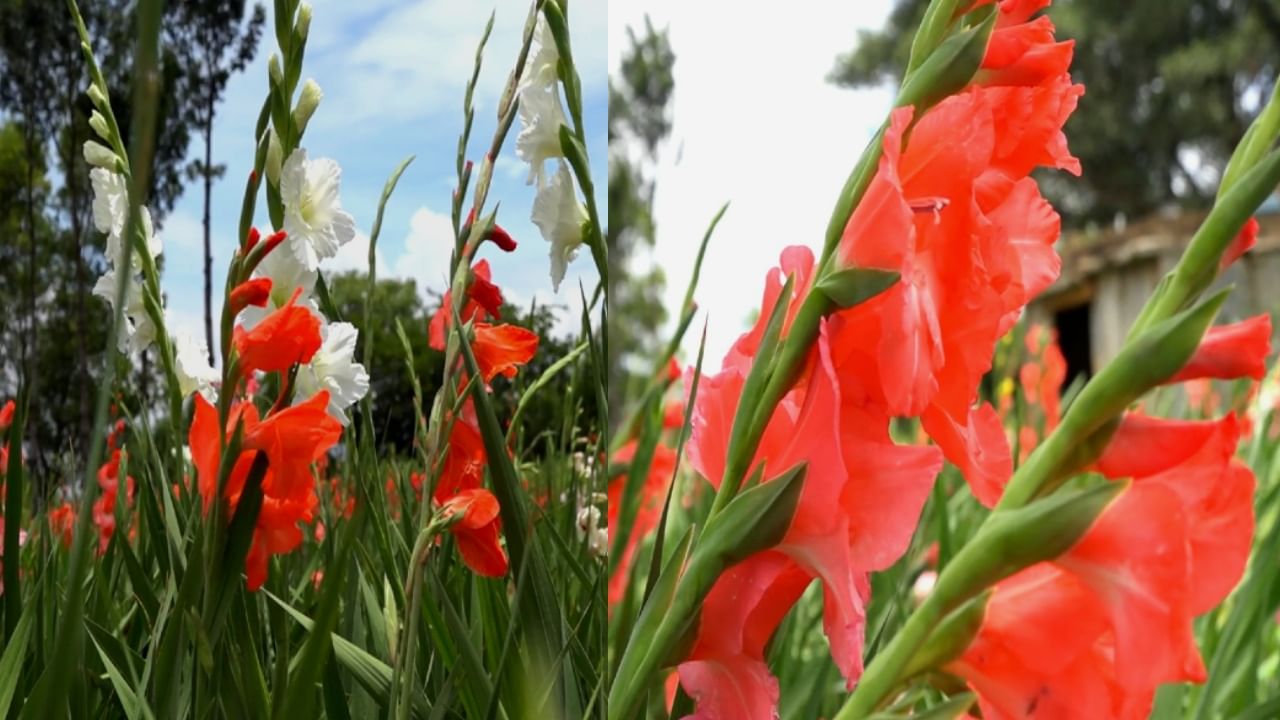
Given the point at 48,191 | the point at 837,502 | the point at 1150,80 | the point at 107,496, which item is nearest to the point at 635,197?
the point at 837,502

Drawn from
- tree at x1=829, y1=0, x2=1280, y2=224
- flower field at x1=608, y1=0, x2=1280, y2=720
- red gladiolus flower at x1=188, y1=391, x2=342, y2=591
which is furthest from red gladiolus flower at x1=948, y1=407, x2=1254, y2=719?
tree at x1=829, y1=0, x2=1280, y2=224

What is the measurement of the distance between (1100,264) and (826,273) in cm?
711

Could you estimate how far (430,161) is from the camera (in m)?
0.49

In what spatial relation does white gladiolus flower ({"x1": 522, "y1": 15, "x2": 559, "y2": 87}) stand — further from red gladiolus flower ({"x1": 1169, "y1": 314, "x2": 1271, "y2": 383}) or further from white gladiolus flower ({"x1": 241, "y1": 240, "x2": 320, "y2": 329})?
red gladiolus flower ({"x1": 1169, "y1": 314, "x2": 1271, "y2": 383})

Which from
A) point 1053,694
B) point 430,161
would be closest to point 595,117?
point 430,161

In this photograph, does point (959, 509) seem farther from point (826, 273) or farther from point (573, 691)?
point (826, 273)

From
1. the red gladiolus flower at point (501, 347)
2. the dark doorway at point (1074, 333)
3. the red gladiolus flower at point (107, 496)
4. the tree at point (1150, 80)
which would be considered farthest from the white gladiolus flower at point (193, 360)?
the tree at point (1150, 80)

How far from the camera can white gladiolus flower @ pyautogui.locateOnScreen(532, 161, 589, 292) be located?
45 cm

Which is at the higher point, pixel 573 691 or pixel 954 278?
pixel 954 278

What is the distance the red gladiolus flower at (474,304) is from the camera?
424 mm

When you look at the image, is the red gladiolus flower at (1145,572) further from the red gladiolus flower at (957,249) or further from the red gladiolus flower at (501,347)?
the red gladiolus flower at (501,347)

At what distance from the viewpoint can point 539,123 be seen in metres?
0.44

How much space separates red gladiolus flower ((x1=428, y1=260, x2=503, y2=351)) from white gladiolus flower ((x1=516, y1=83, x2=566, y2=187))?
0.05m

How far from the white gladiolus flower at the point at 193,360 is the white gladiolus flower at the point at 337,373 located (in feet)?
0.14
